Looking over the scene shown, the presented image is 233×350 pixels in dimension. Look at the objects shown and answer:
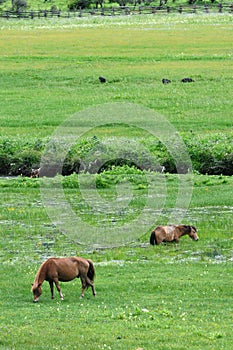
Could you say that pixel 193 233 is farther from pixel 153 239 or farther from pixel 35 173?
pixel 35 173

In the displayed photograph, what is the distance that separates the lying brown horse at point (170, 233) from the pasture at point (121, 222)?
0.70 ft

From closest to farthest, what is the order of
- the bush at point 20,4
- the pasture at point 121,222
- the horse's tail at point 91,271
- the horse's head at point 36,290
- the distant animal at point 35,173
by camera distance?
the pasture at point 121,222, the horse's head at point 36,290, the horse's tail at point 91,271, the distant animal at point 35,173, the bush at point 20,4

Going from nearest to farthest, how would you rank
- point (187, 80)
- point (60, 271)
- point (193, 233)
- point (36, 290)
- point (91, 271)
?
point (60, 271) → point (36, 290) → point (91, 271) → point (193, 233) → point (187, 80)

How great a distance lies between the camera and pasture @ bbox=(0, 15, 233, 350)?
49.3ft

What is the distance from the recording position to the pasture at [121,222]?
1504cm

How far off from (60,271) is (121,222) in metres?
9.73

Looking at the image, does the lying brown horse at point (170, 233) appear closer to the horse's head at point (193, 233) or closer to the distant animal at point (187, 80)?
the horse's head at point (193, 233)

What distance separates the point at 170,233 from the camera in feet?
75.2

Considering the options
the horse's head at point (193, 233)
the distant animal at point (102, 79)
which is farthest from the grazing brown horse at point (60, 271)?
the distant animal at point (102, 79)

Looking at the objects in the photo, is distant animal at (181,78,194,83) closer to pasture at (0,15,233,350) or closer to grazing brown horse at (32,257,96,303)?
pasture at (0,15,233,350)

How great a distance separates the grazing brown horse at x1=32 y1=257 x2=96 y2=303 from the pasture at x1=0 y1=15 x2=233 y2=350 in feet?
1.22

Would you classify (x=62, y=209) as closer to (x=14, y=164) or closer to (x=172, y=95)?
(x=14, y=164)

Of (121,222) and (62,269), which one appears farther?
(121,222)

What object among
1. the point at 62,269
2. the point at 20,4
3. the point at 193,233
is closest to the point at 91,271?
the point at 62,269
